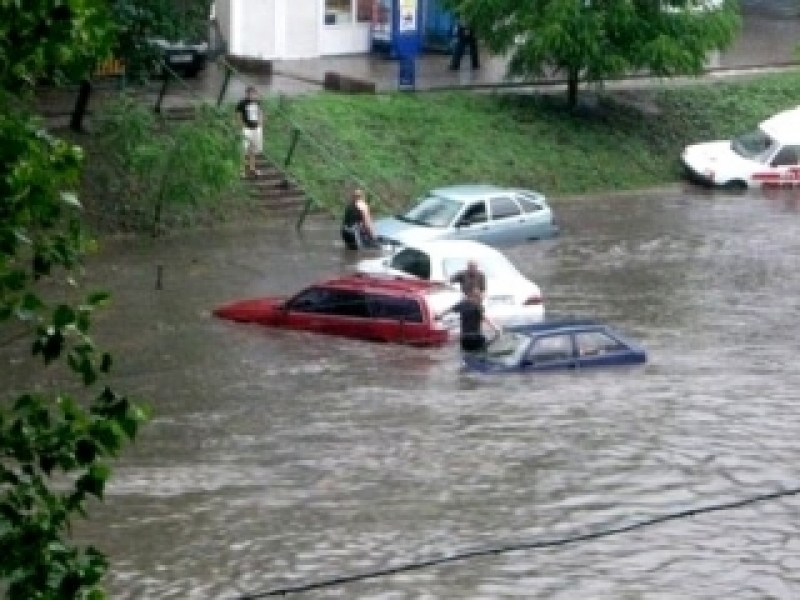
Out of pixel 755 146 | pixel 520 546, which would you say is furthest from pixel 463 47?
pixel 520 546

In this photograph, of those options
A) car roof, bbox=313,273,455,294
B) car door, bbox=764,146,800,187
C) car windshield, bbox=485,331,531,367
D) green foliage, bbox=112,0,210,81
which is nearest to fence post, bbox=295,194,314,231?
green foliage, bbox=112,0,210,81

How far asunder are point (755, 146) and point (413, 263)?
1582 cm

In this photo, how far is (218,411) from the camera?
2528 cm

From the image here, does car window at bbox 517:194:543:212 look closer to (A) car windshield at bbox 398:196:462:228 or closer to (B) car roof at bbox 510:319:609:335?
(A) car windshield at bbox 398:196:462:228

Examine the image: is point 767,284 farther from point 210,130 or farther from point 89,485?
point 89,485

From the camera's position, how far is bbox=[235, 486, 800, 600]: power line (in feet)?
60.9

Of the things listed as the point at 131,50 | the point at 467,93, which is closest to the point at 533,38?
the point at 467,93

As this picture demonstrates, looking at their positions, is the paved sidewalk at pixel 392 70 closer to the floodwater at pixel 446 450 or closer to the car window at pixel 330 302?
the floodwater at pixel 446 450

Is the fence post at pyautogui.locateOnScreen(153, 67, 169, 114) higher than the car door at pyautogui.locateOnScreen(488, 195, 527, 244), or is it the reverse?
the fence post at pyautogui.locateOnScreen(153, 67, 169, 114)

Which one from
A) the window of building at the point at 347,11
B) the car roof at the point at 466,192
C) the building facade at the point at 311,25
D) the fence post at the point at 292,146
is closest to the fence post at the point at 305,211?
the fence post at the point at 292,146

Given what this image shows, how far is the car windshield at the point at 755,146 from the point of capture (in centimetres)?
4528

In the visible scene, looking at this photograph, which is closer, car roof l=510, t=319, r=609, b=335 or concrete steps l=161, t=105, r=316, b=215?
car roof l=510, t=319, r=609, b=335

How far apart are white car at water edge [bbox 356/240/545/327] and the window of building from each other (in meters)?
18.6

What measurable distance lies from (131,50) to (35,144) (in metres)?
30.1
